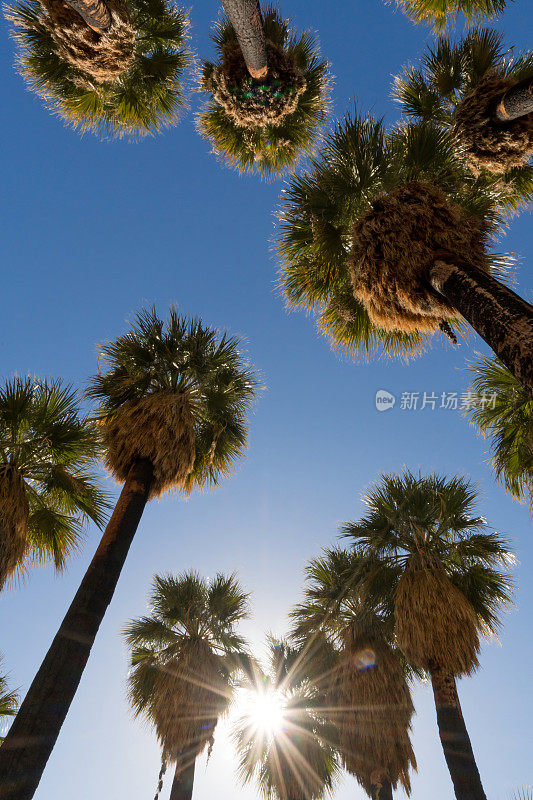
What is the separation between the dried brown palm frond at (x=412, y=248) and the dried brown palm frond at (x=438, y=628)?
14.3 ft

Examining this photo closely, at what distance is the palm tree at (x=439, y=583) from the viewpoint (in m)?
6.96

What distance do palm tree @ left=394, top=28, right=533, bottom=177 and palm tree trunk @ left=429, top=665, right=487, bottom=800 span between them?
295 inches

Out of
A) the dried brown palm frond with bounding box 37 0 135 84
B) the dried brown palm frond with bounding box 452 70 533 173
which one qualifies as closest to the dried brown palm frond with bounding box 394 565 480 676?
the dried brown palm frond with bounding box 452 70 533 173

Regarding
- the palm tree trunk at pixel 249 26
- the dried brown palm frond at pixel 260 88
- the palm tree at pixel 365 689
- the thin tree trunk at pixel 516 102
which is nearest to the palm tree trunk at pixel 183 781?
the palm tree at pixel 365 689

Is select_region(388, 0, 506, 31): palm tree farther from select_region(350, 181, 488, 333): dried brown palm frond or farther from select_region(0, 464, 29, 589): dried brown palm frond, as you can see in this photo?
select_region(0, 464, 29, 589): dried brown palm frond

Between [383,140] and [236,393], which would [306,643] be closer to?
[236,393]

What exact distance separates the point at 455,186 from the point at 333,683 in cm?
927

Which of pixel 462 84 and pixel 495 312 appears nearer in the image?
pixel 495 312

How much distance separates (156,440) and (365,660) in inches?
220

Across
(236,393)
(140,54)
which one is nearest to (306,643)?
(236,393)

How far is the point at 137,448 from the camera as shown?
7.04 m

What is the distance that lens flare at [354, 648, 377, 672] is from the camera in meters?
8.31

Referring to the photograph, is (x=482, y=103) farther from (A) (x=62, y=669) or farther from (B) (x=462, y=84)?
(A) (x=62, y=669)

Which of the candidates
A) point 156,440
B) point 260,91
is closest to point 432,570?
point 156,440
